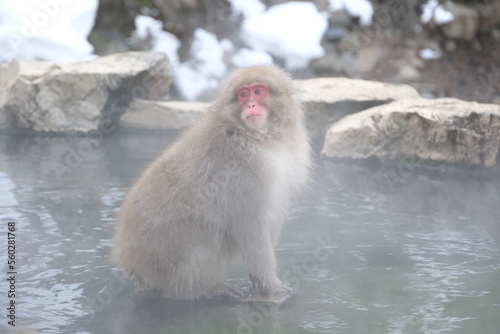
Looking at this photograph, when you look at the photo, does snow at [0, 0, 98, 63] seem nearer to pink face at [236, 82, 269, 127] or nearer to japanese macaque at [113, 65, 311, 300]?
japanese macaque at [113, 65, 311, 300]

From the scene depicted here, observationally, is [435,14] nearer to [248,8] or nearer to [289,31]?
[289,31]

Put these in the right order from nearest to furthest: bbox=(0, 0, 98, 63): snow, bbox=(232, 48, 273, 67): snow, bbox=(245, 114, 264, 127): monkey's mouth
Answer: bbox=(245, 114, 264, 127): monkey's mouth < bbox=(0, 0, 98, 63): snow < bbox=(232, 48, 273, 67): snow

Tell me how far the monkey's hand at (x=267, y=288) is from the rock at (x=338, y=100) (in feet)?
12.8

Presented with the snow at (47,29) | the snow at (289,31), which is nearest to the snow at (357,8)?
the snow at (289,31)

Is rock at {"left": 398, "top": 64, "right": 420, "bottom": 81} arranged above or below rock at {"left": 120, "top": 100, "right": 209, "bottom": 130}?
above

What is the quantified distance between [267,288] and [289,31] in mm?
7193

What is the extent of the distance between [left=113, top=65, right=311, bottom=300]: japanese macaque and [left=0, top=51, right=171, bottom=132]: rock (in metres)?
4.56

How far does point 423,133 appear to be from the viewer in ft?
21.5

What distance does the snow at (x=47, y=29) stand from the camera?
8.97 metres

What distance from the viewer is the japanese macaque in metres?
3.41

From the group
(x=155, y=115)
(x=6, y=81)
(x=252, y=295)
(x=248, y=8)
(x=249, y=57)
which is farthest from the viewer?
(x=248, y=8)

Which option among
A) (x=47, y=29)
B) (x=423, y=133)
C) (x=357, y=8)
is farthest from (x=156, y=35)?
(x=423, y=133)

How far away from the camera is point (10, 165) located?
6.55 metres

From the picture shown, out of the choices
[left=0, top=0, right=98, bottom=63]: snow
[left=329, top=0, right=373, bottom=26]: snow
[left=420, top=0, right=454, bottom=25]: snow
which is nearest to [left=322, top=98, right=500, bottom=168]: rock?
[left=0, top=0, right=98, bottom=63]: snow
